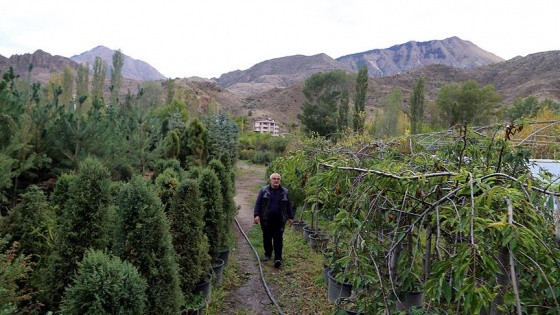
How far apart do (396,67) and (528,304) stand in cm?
18125

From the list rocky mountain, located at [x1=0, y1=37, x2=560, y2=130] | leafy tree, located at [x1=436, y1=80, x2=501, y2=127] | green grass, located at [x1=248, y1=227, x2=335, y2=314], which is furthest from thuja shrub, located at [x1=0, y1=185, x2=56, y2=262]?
leafy tree, located at [x1=436, y1=80, x2=501, y2=127]

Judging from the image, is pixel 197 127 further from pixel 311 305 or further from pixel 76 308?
pixel 76 308

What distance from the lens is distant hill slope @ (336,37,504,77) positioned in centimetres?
15975

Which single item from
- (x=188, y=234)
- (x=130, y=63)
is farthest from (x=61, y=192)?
(x=130, y=63)

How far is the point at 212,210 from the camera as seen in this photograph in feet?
15.7

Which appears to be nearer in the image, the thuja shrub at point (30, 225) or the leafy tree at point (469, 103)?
the thuja shrub at point (30, 225)

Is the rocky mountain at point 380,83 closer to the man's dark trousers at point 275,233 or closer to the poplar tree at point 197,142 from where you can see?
the poplar tree at point 197,142

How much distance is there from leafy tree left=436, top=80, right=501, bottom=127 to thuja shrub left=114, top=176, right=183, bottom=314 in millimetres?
33343

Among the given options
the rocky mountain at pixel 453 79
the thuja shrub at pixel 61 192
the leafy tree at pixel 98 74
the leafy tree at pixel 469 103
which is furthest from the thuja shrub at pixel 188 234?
the rocky mountain at pixel 453 79

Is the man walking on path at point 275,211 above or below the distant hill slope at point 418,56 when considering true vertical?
below

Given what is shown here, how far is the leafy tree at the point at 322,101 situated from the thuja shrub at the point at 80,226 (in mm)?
29751

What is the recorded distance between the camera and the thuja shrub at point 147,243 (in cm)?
266

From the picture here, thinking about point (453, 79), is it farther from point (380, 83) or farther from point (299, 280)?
point (299, 280)

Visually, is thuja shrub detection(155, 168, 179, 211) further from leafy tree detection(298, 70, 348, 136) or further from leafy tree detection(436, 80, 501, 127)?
leafy tree detection(436, 80, 501, 127)
